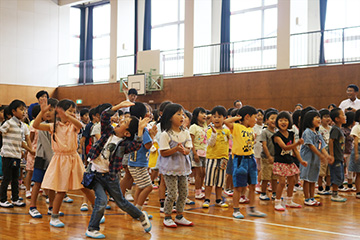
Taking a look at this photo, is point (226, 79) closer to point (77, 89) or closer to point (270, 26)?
point (270, 26)

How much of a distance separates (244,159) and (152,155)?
151 centimetres

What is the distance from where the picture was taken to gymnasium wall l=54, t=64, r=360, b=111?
9906 mm

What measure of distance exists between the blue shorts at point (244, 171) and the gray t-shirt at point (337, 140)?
6.05 ft

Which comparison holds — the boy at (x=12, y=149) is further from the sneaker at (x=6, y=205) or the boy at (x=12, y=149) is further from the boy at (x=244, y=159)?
the boy at (x=244, y=159)

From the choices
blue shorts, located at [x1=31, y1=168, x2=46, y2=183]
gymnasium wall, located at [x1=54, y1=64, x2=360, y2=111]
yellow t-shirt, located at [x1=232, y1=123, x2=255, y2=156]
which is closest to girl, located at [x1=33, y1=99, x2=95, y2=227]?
blue shorts, located at [x1=31, y1=168, x2=46, y2=183]

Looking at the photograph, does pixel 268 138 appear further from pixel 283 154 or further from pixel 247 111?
pixel 247 111

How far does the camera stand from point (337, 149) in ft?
19.9

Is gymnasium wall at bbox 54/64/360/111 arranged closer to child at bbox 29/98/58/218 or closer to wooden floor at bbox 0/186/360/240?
wooden floor at bbox 0/186/360/240

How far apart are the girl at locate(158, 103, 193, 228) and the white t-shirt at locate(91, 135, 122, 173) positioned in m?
0.55

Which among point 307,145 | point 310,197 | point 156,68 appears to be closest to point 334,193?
point 310,197

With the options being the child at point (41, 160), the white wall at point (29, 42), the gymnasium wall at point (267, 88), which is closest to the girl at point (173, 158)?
the child at point (41, 160)

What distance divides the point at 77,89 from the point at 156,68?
386 centimetres

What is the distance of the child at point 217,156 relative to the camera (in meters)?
5.22

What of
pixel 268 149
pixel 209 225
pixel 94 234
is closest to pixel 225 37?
pixel 268 149
